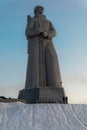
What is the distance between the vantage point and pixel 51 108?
11391 millimetres

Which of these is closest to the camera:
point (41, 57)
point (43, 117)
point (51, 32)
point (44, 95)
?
point (43, 117)

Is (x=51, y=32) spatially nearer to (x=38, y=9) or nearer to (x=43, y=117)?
(x=38, y=9)

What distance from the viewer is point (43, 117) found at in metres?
10.5

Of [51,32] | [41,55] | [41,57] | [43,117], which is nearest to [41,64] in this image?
[41,57]

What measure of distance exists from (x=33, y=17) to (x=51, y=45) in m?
2.38

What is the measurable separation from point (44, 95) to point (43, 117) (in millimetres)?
5458

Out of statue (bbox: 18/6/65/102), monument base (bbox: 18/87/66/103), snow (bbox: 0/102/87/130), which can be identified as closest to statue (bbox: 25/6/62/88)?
statue (bbox: 18/6/65/102)

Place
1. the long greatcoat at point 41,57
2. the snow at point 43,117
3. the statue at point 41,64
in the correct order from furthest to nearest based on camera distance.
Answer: the long greatcoat at point 41,57, the statue at point 41,64, the snow at point 43,117

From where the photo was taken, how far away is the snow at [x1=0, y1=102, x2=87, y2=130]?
9.69m

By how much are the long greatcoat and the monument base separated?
0.60m

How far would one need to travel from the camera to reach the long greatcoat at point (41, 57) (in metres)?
17.0

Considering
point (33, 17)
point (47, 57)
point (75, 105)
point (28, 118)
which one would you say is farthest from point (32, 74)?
point (28, 118)

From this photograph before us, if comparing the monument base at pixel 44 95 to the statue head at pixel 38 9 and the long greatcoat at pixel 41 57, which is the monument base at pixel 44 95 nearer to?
the long greatcoat at pixel 41 57

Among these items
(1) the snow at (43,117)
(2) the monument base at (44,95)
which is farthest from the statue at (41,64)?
(1) the snow at (43,117)
